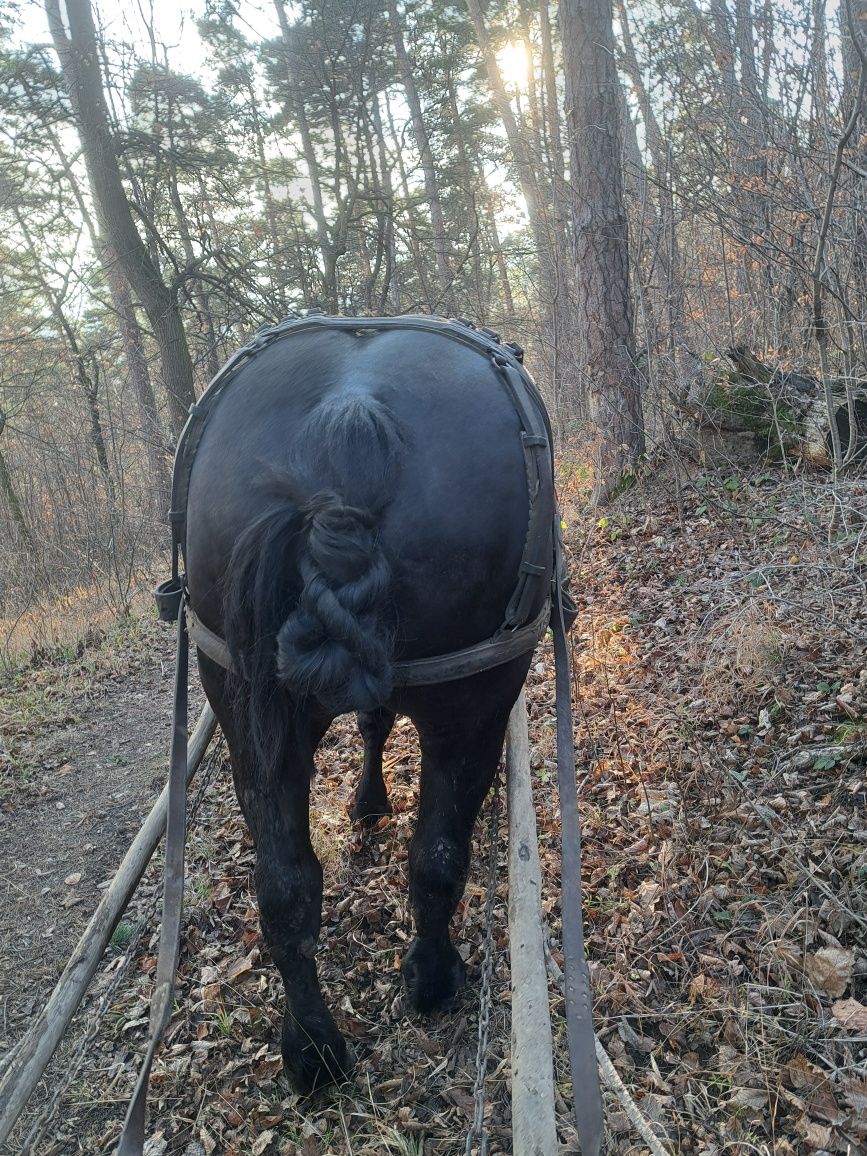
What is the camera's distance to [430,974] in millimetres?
2484

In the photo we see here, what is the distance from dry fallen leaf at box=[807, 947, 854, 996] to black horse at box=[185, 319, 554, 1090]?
3.55 feet

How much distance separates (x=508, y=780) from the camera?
105 inches

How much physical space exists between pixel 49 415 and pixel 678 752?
12.3 metres

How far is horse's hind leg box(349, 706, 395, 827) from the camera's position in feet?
11.3

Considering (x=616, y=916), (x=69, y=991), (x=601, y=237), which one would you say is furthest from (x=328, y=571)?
(x=601, y=237)

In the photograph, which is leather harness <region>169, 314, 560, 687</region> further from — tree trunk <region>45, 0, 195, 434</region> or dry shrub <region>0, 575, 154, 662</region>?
tree trunk <region>45, 0, 195, 434</region>

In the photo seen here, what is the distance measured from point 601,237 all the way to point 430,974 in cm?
718

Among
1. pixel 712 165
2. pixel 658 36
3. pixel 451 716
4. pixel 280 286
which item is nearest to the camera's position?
pixel 451 716

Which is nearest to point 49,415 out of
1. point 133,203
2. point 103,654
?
point 133,203

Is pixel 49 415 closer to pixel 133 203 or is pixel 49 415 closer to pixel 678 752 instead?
pixel 133 203

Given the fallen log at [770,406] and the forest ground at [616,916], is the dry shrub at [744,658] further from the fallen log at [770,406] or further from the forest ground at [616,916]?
the fallen log at [770,406]

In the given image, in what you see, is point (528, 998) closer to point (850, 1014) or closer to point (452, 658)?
point (452, 658)

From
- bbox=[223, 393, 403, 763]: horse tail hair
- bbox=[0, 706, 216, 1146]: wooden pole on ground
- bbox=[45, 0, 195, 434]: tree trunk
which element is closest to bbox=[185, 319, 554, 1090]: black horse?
bbox=[223, 393, 403, 763]: horse tail hair

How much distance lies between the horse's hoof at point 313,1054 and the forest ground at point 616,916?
91 millimetres
